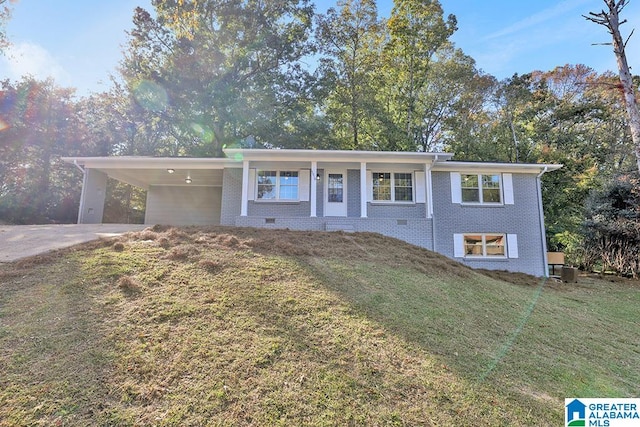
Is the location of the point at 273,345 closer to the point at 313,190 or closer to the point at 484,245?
the point at 313,190

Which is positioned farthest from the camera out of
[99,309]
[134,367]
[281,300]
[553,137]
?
[553,137]

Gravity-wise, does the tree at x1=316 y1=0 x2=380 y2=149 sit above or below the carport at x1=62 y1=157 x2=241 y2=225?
above

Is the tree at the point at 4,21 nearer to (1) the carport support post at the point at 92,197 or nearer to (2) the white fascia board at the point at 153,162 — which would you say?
(2) the white fascia board at the point at 153,162

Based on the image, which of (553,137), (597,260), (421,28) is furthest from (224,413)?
(553,137)

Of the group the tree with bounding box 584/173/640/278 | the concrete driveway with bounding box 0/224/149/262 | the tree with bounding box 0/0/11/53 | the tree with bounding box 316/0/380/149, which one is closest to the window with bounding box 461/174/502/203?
the tree with bounding box 584/173/640/278

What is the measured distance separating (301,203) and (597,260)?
11.9 m

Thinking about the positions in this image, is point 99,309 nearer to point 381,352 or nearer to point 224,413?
point 224,413

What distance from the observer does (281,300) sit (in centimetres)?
467

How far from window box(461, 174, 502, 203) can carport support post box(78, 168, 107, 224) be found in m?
13.8

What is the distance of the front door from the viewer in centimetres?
1205

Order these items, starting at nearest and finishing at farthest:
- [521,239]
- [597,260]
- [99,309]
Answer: [99,309]
[521,239]
[597,260]

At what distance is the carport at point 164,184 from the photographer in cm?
1212

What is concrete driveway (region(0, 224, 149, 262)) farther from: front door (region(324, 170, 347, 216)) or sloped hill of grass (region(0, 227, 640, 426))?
front door (region(324, 170, 347, 216))

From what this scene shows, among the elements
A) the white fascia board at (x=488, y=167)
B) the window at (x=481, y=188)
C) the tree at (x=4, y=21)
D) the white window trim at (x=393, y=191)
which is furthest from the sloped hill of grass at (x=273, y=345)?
the tree at (x=4, y=21)
